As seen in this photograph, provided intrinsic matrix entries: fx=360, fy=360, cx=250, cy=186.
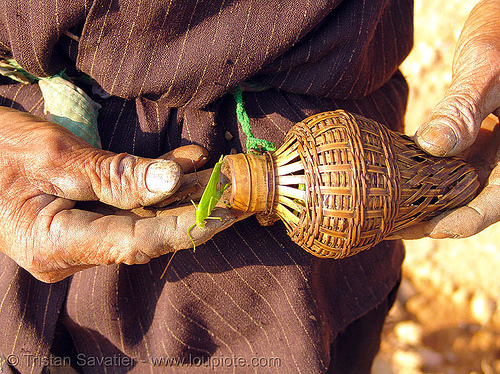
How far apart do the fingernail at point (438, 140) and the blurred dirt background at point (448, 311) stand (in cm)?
320

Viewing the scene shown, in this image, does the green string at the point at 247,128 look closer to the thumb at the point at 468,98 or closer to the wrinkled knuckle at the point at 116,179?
the wrinkled knuckle at the point at 116,179

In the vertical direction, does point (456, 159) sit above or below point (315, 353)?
above

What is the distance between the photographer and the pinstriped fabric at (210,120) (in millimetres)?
1195

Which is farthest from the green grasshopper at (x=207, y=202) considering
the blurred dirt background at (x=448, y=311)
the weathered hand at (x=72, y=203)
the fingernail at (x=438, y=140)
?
the blurred dirt background at (x=448, y=311)

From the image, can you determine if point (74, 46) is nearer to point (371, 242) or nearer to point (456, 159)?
point (371, 242)

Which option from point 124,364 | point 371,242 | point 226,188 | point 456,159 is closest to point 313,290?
point 371,242

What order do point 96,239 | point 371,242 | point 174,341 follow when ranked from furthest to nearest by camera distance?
point 174,341, point 371,242, point 96,239

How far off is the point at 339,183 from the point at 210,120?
540 millimetres

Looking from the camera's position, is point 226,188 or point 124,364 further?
point 124,364

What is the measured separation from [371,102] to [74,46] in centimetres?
125

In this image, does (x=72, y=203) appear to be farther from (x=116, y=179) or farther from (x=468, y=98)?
(x=468, y=98)

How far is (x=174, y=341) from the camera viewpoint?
1.52 metres

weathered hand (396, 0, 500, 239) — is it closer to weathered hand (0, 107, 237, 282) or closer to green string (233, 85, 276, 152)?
green string (233, 85, 276, 152)

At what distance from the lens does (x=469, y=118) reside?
1.31m
